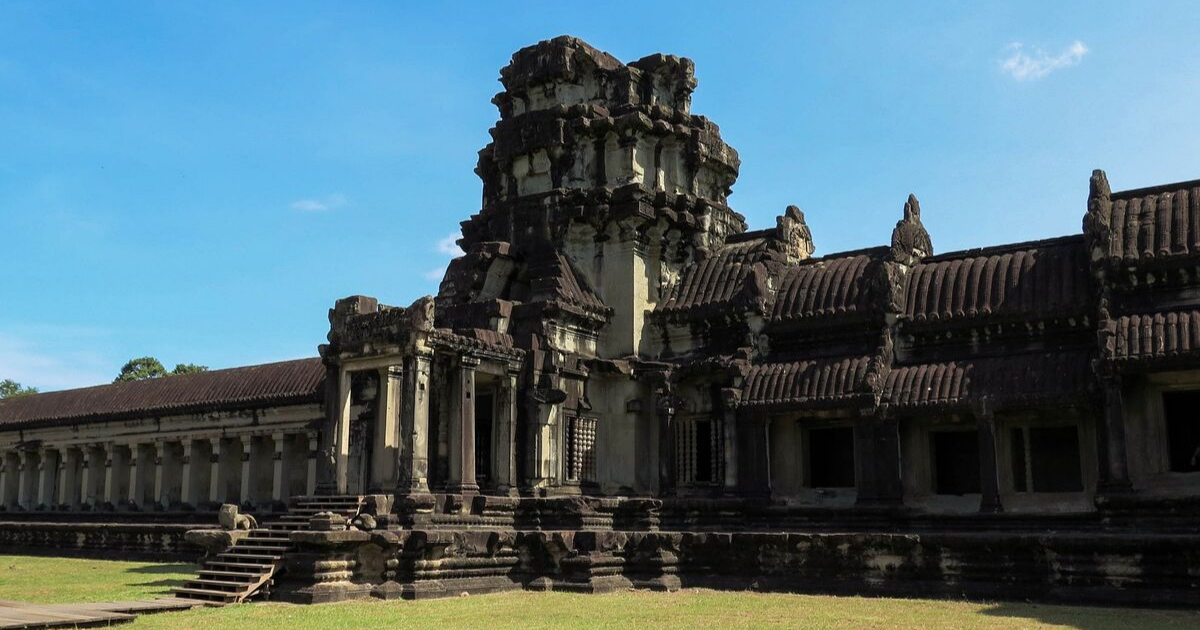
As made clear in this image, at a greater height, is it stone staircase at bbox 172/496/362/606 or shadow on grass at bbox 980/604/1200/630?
stone staircase at bbox 172/496/362/606

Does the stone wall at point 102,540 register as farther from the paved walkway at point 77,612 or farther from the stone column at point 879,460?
the stone column at point 879,460

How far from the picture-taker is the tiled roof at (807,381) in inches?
910

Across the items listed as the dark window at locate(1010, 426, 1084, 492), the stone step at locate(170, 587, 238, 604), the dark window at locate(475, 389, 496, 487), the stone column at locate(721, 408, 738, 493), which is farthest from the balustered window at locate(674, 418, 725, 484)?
the stone step at locate(170, 587, 238, 604)

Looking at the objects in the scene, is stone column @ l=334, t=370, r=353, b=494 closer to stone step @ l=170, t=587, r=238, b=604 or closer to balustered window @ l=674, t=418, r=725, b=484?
stone step @ l=170, t=587, r=238, b=604

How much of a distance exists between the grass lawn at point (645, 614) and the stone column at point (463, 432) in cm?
326

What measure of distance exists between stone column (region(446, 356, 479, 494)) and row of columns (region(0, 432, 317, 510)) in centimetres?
1217

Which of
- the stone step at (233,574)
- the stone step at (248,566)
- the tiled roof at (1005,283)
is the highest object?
the tiled roof at (1005,283)

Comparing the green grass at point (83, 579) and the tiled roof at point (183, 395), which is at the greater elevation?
the tiled roof at point (183, 395)

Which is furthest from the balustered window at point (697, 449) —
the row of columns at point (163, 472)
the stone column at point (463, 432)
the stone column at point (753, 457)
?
the row of columns at point (163, 472)

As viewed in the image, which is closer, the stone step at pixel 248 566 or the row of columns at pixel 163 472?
the stone step at pixel 248 566

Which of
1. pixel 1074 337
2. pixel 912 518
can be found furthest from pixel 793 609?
pixel 1074 337

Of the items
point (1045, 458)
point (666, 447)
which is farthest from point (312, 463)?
point (1045, 458)

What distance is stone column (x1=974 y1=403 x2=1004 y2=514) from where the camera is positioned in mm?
21375

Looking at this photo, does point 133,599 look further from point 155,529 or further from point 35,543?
point 35,543
